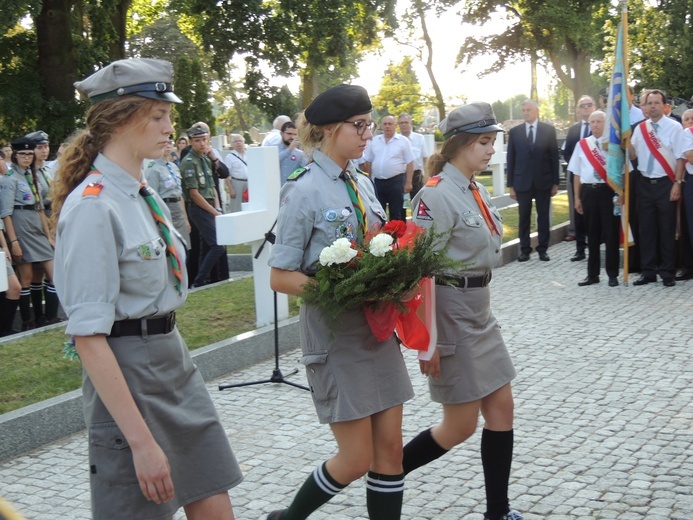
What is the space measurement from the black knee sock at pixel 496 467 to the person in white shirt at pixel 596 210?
7869mm

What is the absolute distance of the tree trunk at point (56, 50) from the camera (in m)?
21.8

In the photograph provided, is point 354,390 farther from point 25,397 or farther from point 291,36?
point 291,36

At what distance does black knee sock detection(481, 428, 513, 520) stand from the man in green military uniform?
27.4 feet

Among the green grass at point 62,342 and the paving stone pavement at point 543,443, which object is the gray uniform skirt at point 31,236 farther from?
the paving stone pavement at point 543,443

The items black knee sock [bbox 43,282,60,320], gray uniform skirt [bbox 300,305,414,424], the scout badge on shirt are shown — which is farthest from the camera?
black knee sock [bbox 43,282,60,320]

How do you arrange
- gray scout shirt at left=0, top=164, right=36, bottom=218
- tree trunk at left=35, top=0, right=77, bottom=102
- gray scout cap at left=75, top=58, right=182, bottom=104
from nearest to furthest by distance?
gray scout cap at left=75, top=58, right=182, bottom=104, gray scout shirt at left=0, top=164, right=36, bottom=218, tree trunk at left=35, top=0, right=77, bottom=102

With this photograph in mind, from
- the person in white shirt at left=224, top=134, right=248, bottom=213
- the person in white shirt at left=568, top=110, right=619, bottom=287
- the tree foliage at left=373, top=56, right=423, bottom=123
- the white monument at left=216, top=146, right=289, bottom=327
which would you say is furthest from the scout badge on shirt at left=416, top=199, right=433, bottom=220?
the tree foliage at left=373, top=56, right=423, bottom=123

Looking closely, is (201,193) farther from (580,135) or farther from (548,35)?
(548,35)

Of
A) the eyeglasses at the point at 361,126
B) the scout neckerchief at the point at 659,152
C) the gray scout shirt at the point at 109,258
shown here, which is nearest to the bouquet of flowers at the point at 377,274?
the eyeglasses at the point at 361,126

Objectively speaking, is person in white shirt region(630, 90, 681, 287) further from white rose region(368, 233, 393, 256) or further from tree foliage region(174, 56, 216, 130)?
tree foliage region(174, 56, 216, 130)

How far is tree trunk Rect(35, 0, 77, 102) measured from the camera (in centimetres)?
2177

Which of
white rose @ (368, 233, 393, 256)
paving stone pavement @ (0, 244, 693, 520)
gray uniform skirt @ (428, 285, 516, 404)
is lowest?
paving stone pavement @ (0, 244, 693, 520)

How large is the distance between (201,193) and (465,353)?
344 inches

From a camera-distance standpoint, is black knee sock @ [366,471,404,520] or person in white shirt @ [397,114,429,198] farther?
person in white shirt @ [397,114,429,198]
